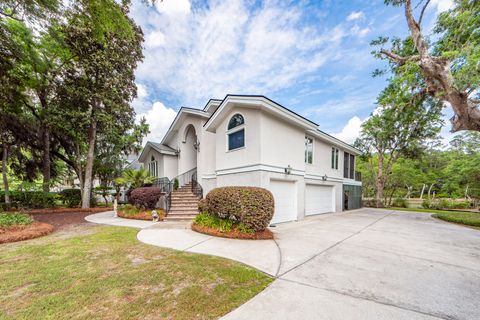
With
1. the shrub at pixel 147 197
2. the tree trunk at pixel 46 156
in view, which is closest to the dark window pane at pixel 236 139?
the shrub at pixel 147 197

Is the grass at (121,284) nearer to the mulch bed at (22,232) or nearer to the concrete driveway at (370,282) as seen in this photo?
the concrete driveway at (370,282)

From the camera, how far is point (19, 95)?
12.5 metres

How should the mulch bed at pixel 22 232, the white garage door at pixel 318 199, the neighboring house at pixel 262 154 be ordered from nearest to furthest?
1. the mulch bed at pixel 22 232
2. the neighboring house at pixel 262 154
3. the white garage door at pixel 318 199

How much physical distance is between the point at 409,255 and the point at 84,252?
28.7 ft

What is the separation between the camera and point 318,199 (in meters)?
13.2

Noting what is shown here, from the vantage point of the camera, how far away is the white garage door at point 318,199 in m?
12.4

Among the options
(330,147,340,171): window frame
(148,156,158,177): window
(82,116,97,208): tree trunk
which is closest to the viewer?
(82,116,97,208): tree trunk

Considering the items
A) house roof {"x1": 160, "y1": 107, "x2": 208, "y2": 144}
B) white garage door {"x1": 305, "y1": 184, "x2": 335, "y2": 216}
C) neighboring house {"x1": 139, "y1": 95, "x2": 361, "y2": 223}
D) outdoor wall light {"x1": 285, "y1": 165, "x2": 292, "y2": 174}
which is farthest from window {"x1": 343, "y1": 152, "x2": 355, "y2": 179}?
house roof {"x1": 160, "y1": 107, "x2": 208, "y2": 144}

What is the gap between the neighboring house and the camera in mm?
8773

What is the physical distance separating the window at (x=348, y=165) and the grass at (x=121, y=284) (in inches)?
598

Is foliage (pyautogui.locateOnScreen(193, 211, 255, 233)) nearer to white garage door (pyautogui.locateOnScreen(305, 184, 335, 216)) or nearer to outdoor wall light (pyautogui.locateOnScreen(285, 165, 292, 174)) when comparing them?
outdoor wall light (pyautogui.locateOnScreen(285, 165, 292, 174))

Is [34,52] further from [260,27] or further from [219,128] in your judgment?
[260,27]

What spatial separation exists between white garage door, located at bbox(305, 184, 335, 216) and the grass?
30.3 feet

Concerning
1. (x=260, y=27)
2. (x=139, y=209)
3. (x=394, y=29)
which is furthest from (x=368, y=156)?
(x=139, y=209)
